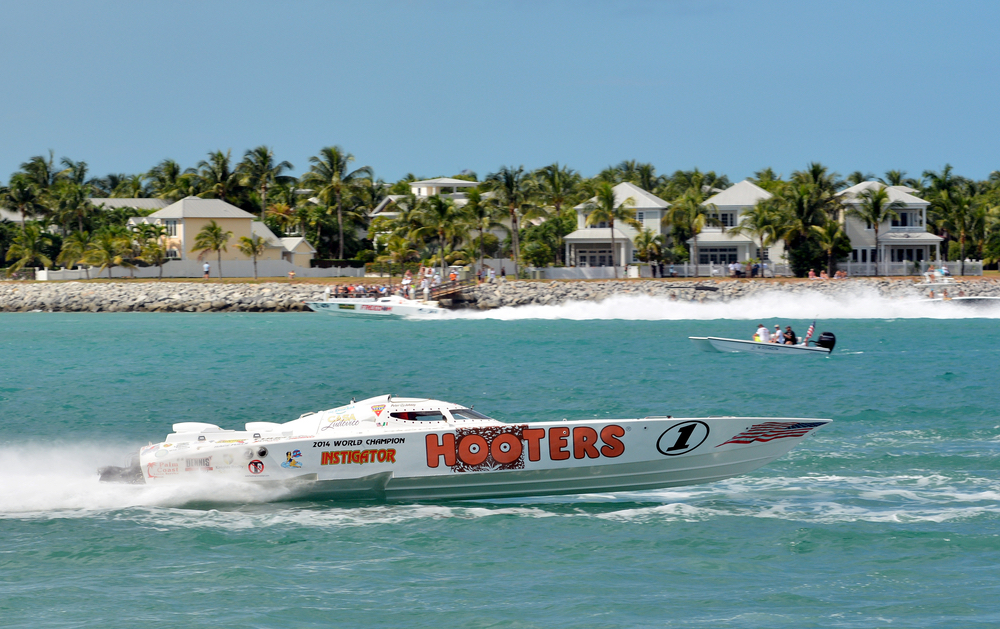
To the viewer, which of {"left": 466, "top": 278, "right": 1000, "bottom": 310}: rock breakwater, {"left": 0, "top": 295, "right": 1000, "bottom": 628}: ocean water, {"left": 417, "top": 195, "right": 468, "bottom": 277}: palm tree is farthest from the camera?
{"left": 417, "top": 195, "right": 468, "bottom": 277}: palm tree

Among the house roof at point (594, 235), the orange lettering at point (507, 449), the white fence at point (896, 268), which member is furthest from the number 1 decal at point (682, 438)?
the house roof at point (594, 235)

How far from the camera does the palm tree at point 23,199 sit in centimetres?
9338

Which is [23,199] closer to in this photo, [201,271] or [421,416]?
[201,271]

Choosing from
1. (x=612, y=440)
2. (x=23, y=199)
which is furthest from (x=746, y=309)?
(x=23, y=199)

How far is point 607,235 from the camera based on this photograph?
82.2m

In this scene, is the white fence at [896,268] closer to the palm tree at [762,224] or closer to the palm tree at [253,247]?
the palm tree at [762,224]

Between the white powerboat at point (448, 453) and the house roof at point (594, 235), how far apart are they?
67.8 metres

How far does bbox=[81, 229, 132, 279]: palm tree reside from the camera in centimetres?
8231

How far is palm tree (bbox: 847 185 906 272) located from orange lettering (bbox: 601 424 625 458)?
69.8m

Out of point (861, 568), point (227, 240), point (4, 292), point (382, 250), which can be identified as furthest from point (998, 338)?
point (4, 292)

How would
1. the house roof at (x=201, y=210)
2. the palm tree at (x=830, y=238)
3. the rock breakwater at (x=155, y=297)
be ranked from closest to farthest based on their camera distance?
the rock breakwater at (x=155, y=297), the palm tree at (x=830, y=238), the house roof at (x=201, y=210)

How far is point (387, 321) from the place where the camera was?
63594 millimetres

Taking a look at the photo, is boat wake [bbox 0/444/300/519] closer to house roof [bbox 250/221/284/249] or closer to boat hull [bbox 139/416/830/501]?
boat hull [bbox 139/416/830/501]

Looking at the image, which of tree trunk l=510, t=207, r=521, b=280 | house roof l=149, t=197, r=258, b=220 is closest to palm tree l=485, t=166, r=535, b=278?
tree trunk l=510, t=207, r=521, b=280
